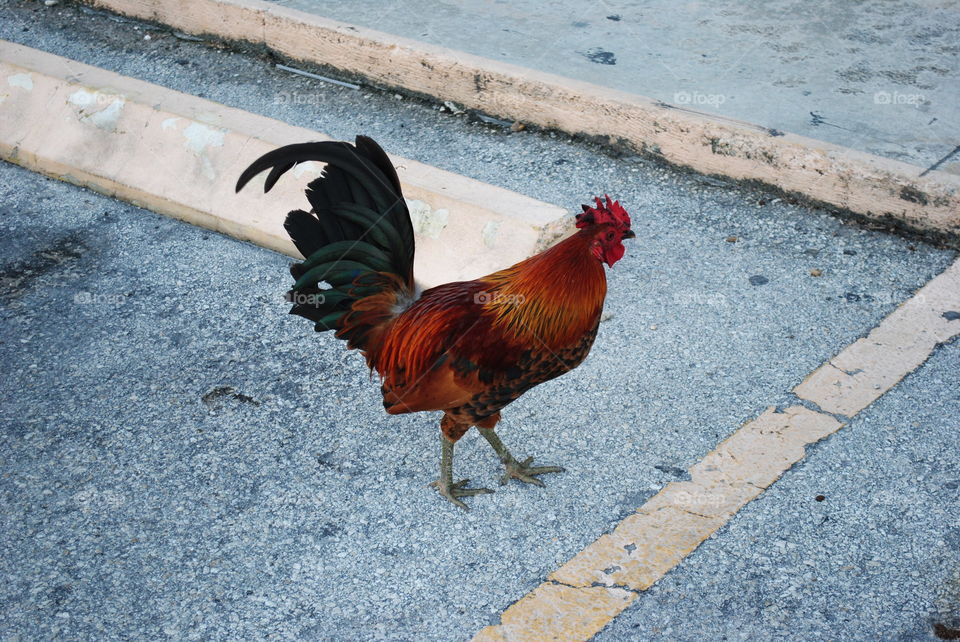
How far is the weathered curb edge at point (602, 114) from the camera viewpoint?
5.37 meters

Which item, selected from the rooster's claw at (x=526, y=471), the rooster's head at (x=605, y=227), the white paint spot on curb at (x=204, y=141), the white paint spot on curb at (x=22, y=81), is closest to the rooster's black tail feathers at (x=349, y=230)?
the rooster's head at (x=605, y=227)

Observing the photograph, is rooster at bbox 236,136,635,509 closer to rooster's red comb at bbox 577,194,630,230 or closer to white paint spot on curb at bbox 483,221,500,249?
rooster's red comb at bbox 577,194,630,230

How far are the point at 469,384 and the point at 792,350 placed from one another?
1.97 meters

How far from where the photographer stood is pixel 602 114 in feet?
20.5

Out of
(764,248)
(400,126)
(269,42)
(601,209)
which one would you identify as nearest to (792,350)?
(764,248)

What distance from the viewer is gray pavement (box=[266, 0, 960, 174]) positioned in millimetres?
6138

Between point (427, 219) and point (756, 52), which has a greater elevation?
point (756, 52)

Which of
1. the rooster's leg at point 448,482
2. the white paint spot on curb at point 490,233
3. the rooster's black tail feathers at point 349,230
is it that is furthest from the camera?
the white paint spot on curb at point 490,233

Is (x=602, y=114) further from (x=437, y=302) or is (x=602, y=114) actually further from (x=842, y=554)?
(x=842, y=554)

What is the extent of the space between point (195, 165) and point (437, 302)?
2.79 metres

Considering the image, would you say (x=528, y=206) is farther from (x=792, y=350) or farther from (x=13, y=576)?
(x=13, y=576)

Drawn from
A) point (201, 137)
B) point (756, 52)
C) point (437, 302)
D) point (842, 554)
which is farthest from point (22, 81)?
point (842, 554)

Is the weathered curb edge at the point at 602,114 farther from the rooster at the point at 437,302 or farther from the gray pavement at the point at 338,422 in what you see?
the rooster at the point at 437,302

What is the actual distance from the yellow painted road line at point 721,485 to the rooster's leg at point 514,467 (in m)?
0.46
